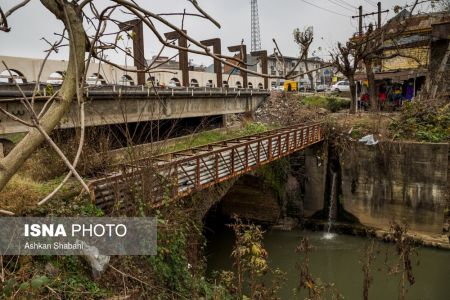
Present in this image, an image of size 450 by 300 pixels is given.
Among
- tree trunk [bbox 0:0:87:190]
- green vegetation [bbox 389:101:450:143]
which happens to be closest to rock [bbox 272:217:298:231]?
green vegetation [bbox 389:101:450:143]

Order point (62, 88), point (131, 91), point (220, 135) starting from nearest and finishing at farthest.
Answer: point (62, 88) < point (131, 91) < point (220, 135)

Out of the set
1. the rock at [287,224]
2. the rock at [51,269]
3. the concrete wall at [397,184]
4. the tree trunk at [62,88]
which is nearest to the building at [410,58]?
the concrete wall at [397,184]

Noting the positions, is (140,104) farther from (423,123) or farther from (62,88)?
(62,88)

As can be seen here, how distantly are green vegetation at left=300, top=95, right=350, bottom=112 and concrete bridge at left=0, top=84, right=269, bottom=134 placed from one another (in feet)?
11.0

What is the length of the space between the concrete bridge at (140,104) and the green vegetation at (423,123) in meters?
9.25

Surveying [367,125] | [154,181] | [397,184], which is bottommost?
[397,184]

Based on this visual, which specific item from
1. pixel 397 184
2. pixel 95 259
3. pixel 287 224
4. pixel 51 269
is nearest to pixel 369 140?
pixel 397 184

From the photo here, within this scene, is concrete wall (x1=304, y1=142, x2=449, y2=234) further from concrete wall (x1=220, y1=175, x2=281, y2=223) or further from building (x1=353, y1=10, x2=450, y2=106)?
building (x1=353, y1=10, x2=450, y2=106)

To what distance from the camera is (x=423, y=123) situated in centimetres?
1642

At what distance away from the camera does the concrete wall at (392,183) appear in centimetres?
1448

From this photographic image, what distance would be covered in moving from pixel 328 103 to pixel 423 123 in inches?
381

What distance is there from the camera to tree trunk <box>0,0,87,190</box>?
62.5 inches

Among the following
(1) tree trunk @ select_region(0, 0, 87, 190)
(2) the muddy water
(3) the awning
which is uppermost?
(3) the awning

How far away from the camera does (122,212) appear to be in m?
6.69
